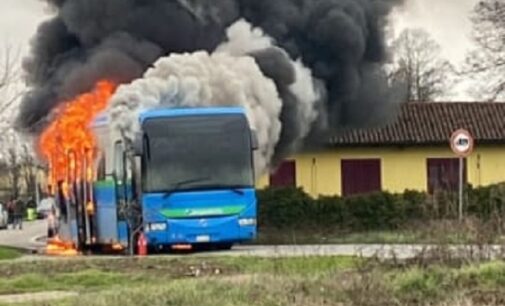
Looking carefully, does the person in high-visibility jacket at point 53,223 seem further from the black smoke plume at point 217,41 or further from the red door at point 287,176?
the red door at point 287,176

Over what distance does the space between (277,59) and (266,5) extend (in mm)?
3481

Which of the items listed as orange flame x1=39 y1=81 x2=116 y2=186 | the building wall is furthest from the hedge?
the building wall

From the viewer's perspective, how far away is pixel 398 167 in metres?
56.8

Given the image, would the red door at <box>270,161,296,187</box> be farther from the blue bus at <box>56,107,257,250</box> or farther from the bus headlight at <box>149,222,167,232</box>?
the bus headlight at <box>149,222,167,232</box>

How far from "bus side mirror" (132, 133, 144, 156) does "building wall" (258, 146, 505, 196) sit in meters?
26.5

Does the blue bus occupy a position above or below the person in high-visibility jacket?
above

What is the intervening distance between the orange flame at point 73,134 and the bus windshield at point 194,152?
461 cm

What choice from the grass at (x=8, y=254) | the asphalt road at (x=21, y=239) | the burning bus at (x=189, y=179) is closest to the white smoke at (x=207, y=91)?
the burning bus at (x=189, y=179)

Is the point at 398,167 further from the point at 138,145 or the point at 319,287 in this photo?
the point at 319,287

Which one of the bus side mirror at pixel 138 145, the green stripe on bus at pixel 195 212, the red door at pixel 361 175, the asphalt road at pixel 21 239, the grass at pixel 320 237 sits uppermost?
the bus side mirror at pixel 138 145

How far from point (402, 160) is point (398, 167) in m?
0.36

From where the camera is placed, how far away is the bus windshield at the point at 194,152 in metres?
28.9

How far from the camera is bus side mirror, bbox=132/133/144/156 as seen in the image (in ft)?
94.1

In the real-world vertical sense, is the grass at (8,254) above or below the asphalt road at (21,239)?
above
